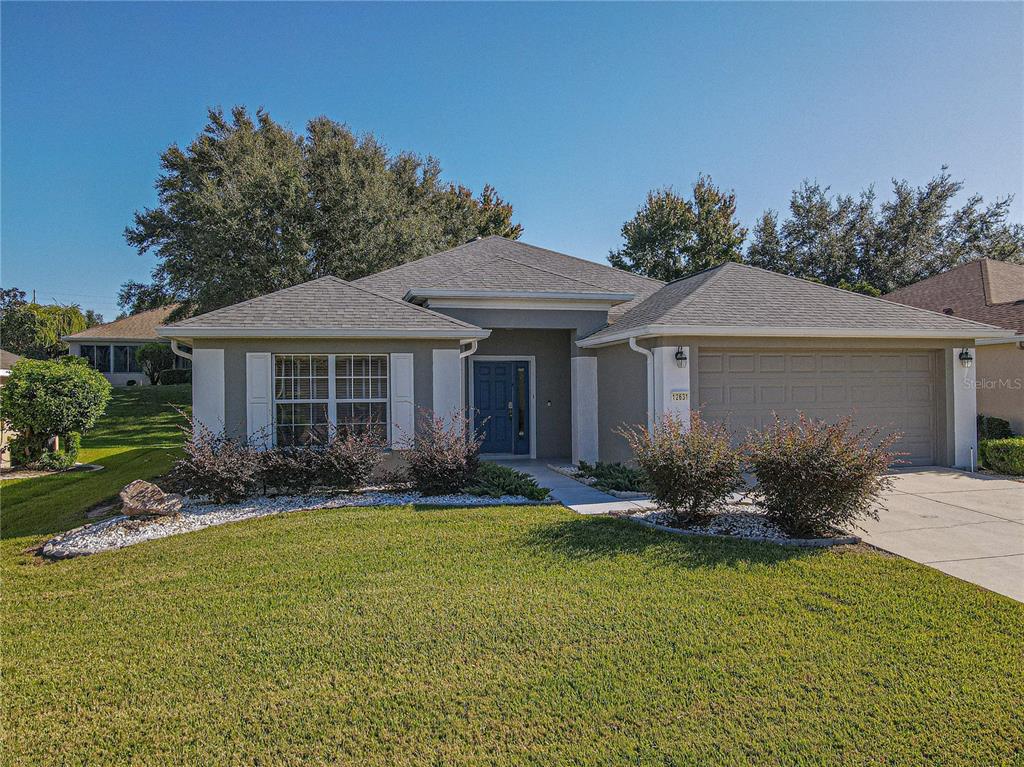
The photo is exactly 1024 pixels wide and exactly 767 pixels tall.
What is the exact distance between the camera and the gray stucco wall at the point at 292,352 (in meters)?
9.48

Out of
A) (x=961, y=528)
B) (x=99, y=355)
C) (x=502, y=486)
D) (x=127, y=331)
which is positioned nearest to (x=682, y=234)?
(x=502, y=486)

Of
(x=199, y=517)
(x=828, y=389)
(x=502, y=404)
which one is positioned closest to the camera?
(x=199, y=517)

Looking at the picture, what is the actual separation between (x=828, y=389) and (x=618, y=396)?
383cm

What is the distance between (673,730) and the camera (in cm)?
320

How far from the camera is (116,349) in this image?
31.1 meters

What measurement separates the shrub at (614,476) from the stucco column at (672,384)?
3.34ft

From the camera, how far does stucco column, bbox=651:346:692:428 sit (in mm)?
9656

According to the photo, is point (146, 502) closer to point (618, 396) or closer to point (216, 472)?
point (216, 472)

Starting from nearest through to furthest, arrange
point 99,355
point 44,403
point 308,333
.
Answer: point 308,333, point 44,403, point 99,355

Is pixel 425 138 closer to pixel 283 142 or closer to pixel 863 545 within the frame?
pixel 283 142

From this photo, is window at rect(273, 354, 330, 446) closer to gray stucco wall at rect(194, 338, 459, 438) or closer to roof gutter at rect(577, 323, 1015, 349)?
gray stucco wall at rect(194, 338, 459, 438)

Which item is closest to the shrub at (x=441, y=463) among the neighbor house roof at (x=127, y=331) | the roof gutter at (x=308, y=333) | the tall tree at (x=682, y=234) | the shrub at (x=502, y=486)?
the shrub at (x=502, y=486)

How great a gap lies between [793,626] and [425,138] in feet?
88.7

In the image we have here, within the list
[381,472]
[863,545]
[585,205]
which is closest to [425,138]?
[585,205]
